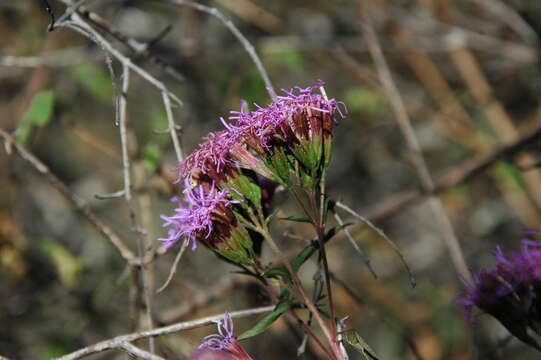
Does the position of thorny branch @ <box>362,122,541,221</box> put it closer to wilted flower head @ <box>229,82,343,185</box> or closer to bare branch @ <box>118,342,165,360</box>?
wilted flower head @ <box>229,82,343,185</box>

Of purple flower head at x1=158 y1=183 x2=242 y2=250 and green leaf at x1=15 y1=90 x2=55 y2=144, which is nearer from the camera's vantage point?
purple flower head at x1=158 y1=183 x2=242 y2=250

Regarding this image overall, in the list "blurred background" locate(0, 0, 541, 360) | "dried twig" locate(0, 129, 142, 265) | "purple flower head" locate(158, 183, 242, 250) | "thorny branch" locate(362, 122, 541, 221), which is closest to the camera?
"purple flower head" locate(158, 183, 242, 250)

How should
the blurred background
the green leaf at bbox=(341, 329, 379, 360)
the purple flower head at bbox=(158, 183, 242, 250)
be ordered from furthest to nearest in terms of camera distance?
the blurred background
the purple flower head at bbox=(158, 183, 242, 250)
the green leaf at bbox=(341, 329, 379, 360)

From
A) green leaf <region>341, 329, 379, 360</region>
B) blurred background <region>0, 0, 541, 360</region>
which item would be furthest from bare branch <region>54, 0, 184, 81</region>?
green leaf <region>341, 329, 379, 360</region>

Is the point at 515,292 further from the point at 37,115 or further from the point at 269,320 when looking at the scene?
the point at 37,115

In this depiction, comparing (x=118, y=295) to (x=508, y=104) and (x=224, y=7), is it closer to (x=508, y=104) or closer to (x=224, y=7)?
(x=224, y=7)

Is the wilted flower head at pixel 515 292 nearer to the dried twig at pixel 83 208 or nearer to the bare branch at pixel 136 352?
the bare branch at pixel 136 352

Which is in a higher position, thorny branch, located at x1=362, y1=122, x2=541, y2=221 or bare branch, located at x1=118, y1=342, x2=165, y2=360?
thorny branch, located at x1=362, y1=122, x2=541, y2=221

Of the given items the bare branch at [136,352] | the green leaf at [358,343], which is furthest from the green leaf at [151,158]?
the green leaf at [358,343]
